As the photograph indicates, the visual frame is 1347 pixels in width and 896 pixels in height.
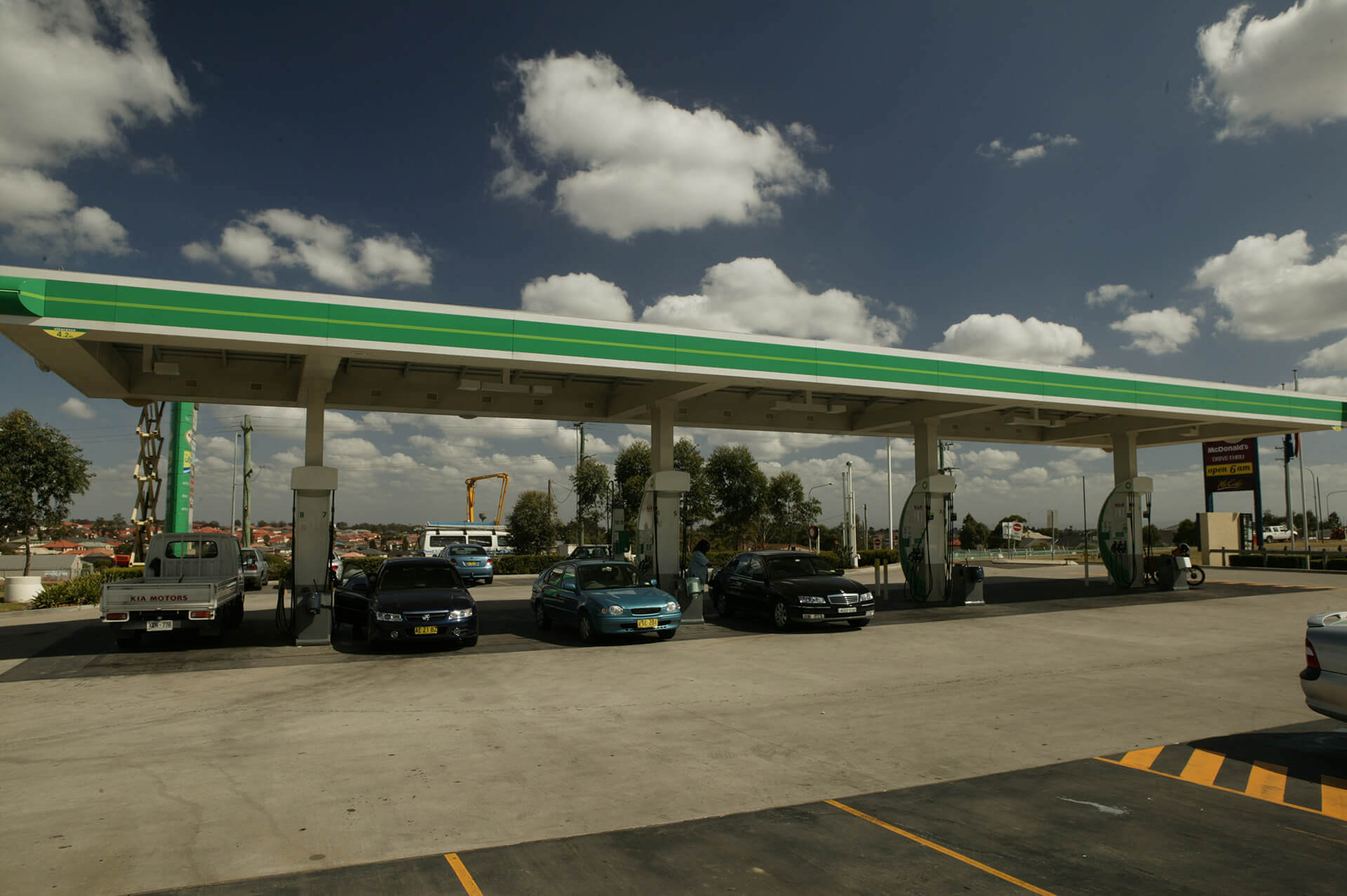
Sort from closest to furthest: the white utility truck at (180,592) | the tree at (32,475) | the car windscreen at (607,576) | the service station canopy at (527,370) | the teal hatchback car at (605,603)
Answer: the service station canopy at (527,370) → the white utility truck at (180,592) → the teal hatchback car at (605,603) → the car windscreen at (607,576) → the tree at (32,475)

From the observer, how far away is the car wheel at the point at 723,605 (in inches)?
704

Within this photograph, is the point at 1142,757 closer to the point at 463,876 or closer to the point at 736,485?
the point at 463,876

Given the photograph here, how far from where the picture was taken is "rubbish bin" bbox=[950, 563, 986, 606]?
19.8m

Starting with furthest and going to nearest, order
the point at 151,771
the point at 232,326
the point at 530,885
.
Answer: the point at 232,326
the point at 151,771
the point at 530,885

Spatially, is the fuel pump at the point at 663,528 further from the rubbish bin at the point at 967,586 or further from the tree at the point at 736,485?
the tree at the point at 736,485

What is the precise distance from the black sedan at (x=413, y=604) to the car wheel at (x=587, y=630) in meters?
1.79

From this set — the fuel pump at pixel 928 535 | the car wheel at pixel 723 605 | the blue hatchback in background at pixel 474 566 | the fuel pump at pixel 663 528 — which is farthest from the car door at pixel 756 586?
the blue hatchback in background at pixel 474 566

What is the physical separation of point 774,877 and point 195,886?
10.0 ft

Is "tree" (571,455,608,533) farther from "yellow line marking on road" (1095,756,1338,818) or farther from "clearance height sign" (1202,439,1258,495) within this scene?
"yellow line marking on road" (1095,756,1338,818)

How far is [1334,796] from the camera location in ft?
18.9

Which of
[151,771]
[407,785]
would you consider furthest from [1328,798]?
[151,771]

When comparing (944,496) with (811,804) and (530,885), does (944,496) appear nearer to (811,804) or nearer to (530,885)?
(811,804)

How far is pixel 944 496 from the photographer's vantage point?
20500mm

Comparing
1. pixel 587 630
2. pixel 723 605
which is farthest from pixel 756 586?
pixel 587 630
